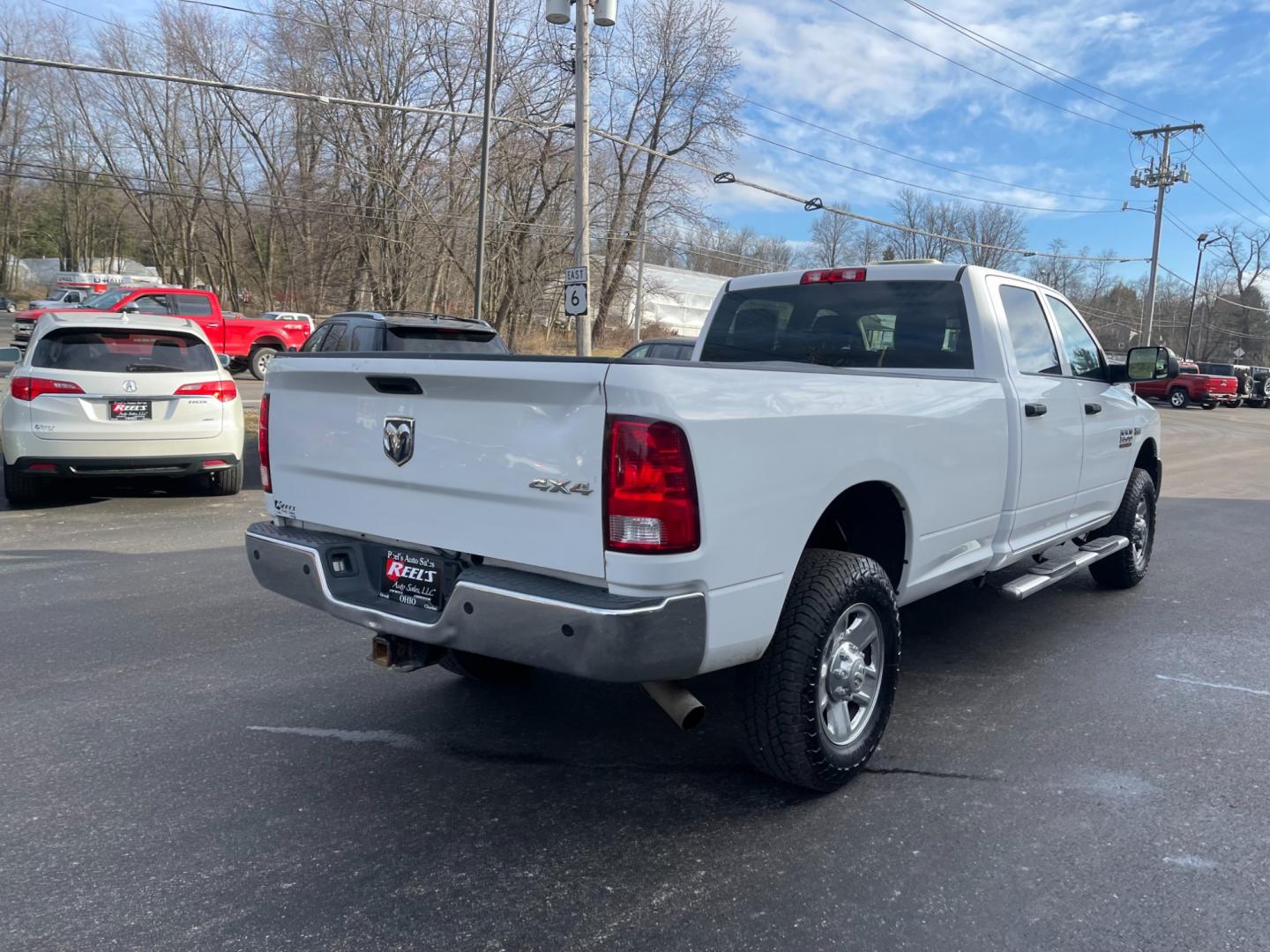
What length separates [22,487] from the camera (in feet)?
26.7

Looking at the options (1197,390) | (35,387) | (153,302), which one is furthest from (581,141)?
(1197,390)

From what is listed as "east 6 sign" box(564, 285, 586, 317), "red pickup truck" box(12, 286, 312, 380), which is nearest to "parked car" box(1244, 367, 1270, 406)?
"east 6 sign" box(564, 285, 586, 317)

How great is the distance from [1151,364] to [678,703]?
421 centimetres

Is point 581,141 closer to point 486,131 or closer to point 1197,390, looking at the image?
point 486,131

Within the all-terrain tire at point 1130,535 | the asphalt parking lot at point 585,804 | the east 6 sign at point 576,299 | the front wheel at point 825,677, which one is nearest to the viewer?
the asphalt parking lot at point 585,804

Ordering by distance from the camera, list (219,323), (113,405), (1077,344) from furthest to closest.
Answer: (219,323), (113,405), (1077,344)

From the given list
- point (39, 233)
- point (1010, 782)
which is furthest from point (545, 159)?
point (39, 233)

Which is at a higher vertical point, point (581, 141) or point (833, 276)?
point (581, 141)

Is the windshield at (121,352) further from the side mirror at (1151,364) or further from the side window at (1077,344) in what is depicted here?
the side mirror at (1151,364)

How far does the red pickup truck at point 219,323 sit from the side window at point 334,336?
11.7m

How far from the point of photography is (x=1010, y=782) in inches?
137

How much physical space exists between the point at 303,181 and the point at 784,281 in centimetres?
4386

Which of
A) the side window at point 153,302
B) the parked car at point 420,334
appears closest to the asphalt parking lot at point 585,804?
the parked car at point 420,334

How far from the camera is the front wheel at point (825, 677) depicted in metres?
3.08
